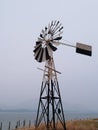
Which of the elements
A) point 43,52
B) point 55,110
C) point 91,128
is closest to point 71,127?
point 91,128

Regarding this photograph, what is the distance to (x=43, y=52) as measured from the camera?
2572cm

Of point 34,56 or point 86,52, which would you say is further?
point 34,56

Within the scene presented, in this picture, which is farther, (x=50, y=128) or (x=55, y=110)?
(x=50, y=128)

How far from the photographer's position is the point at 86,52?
24.7 m

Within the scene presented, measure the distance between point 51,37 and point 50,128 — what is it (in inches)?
328

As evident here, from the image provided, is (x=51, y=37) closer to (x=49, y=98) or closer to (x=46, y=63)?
(x=46, y=63)

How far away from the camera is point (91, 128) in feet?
93.1

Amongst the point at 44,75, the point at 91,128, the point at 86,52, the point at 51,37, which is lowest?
the point at 91,128

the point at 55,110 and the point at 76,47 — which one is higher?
the point at 76,47

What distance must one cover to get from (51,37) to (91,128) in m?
9.63

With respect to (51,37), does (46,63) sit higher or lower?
lower

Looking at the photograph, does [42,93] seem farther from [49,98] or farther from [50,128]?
[50,128]

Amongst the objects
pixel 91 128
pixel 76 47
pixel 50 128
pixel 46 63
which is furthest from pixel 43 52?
pixel 91 128

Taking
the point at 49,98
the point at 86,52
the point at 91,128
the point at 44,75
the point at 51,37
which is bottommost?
the point at 91,128
